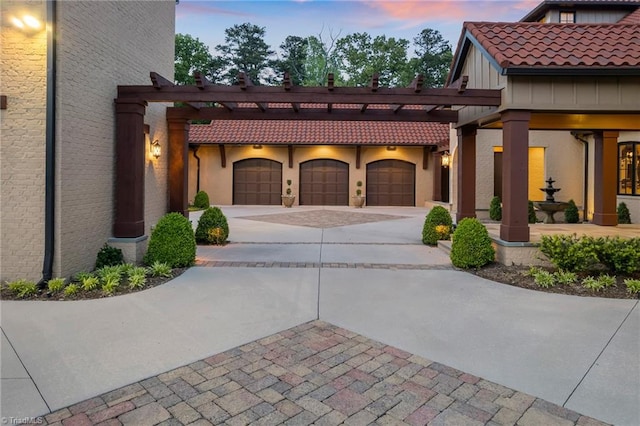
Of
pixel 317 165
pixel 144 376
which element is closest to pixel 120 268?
pixel 144 376

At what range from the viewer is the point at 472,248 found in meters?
7.17

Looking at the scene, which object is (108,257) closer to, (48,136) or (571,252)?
(48,136)

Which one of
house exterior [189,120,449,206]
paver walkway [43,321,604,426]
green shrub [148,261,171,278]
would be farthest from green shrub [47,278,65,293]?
house exterior [189,120,449,206]

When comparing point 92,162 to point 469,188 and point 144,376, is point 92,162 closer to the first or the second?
point 144,376

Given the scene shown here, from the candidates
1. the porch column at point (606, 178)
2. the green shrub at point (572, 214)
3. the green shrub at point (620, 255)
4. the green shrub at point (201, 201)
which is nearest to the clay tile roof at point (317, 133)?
the green shrub at point (201, 201)

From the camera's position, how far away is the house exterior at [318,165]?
21.0 metres

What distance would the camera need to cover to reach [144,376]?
3.32 m

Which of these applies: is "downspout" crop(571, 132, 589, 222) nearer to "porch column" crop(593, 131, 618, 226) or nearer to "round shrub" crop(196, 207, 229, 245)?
"porch column" crop(593, 131, 618, 226)

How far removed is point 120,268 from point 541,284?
258 inches

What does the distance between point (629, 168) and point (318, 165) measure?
43.5 ft

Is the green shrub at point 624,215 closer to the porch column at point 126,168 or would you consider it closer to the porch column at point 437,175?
the porch column at point 437,175

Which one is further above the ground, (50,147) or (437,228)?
(50,147)

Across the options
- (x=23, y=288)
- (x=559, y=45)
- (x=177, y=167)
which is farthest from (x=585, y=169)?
(x=23, y=288)

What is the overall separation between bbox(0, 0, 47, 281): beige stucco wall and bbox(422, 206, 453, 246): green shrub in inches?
307
